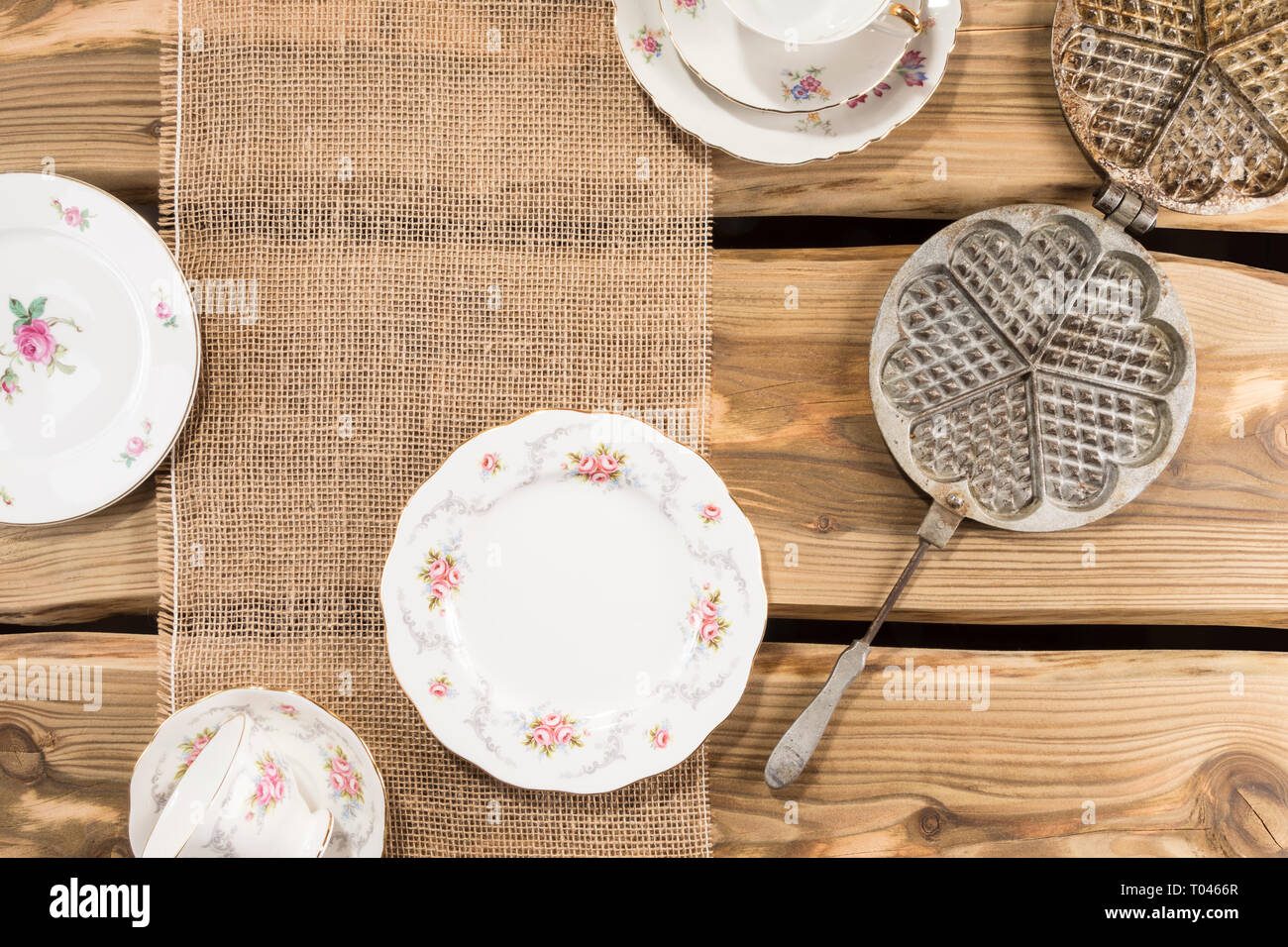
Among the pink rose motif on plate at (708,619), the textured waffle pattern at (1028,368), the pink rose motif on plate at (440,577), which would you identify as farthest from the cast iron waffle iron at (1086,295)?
the pink rose motif on plate at (440,577)

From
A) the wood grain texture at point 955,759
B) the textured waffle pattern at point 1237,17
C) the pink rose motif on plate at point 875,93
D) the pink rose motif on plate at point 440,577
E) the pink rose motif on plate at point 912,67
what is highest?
the textured waffle pattern at point 1237,17

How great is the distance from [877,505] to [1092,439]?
22 centimetres

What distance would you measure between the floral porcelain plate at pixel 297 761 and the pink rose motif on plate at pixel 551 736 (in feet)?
0.49

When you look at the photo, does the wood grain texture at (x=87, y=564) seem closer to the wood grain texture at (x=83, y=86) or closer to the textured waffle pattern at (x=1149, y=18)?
the wood grain texture at (x=83, y=86)

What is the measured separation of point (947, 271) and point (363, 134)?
0.61 m

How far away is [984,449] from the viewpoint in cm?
84

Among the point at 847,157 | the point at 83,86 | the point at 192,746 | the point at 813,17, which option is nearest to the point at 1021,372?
the point at 847,157

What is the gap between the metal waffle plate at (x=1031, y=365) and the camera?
82 cm

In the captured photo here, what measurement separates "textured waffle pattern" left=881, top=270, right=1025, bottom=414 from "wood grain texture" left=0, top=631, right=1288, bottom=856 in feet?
0.90

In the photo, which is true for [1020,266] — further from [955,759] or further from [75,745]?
[75,745]

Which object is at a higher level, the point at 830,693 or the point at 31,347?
the point at 31,347

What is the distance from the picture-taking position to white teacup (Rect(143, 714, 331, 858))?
0.70 m

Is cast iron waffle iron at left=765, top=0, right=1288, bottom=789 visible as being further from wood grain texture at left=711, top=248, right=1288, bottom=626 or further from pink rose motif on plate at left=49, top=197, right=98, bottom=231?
pink rose motif on plate at left=49, top=197, right=98, bottom=231
